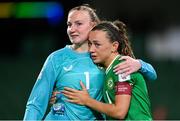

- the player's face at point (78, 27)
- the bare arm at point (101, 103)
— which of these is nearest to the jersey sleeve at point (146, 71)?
the bare arm at point (101, 103)

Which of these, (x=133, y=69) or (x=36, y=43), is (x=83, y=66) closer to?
(x=133, y=69)

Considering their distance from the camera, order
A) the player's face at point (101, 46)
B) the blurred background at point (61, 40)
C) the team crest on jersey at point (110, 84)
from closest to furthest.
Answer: the team crest on jersey at point (110, 84) → the player's face at point (101, 46) → the blurred background at point (61, 40)

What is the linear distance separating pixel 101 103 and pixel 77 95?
210 millimetres

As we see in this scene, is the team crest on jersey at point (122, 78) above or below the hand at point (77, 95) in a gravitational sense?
above

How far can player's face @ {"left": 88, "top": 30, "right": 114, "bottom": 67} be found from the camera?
172 inches

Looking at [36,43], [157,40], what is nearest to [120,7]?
[157,40]

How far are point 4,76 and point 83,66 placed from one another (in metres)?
3.80

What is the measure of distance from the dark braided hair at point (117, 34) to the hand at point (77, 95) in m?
0.43

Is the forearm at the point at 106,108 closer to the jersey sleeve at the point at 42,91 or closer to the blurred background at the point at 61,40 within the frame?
the jersey sleeve at the point at 42,91

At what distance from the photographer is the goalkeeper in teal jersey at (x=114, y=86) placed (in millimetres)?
4172

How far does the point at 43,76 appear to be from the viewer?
14.5ft

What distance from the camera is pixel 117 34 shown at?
4461 millimetres

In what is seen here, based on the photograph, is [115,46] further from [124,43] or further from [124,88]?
[124,88]

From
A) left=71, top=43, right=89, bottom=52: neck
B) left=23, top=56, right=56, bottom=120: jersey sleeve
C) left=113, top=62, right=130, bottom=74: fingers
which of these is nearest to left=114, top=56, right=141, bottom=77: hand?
left=113, top=62, right=130, bottom=74: fingers
